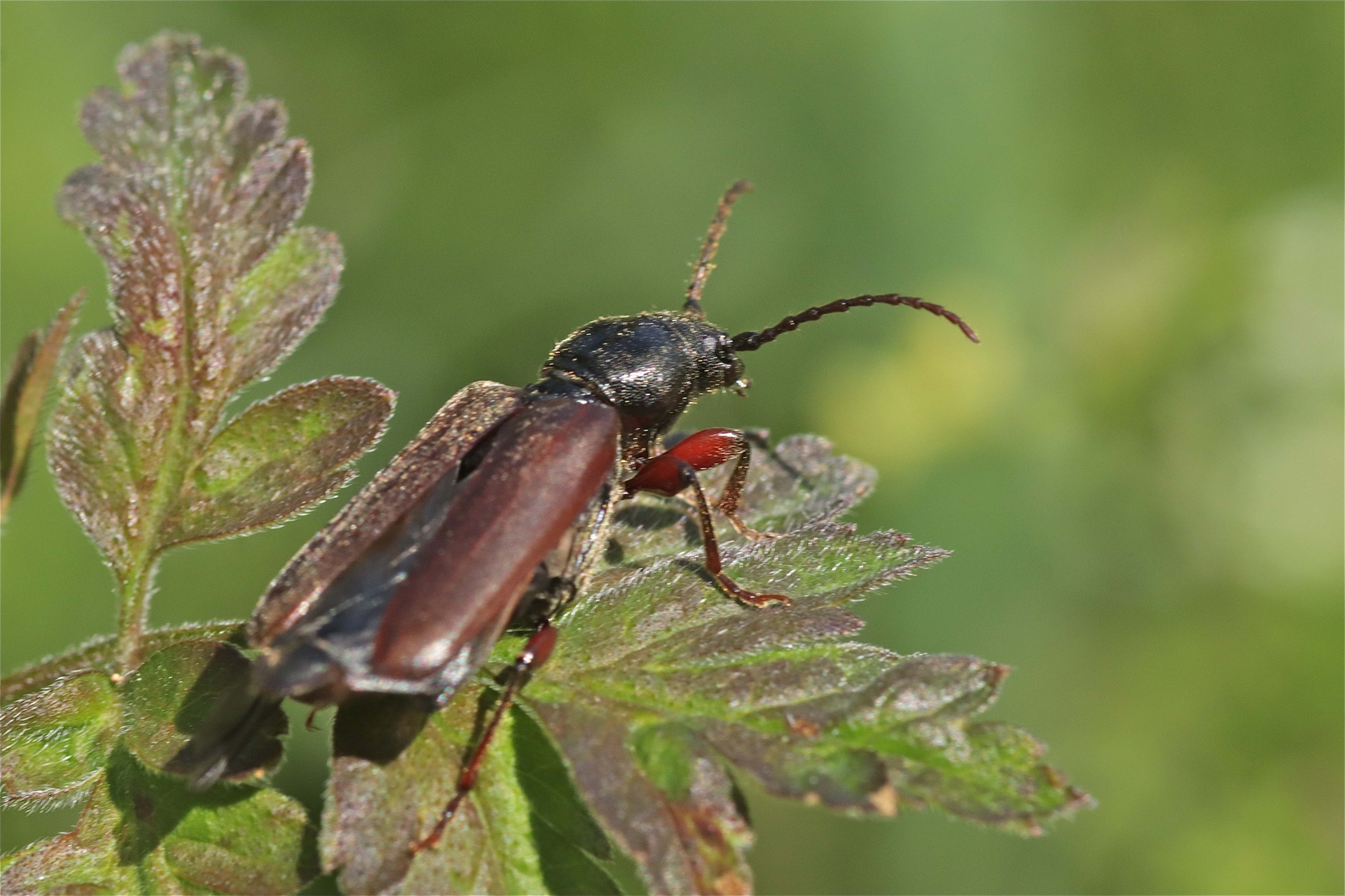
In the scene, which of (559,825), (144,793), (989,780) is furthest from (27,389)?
(989,780)

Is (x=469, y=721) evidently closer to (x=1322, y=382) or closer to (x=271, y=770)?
(x=271, y=770)

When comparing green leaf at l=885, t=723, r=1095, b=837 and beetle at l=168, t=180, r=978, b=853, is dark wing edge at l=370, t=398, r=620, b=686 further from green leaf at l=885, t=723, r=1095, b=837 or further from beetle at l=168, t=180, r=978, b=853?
green leaf at l=885, t=723, r=1095, b=837

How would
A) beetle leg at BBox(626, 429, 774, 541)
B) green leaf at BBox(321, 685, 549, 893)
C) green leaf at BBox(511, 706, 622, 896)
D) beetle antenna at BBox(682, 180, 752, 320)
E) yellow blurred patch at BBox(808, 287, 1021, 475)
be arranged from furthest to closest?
1. yellow blurred patch at BBox(808, 287, 1021, 475)
2. beetle antenna at BBox(682, 180, 752, 320)
3. beetle leg at BBox(626, 429, 774, 541)
4. green leaf at BBox(511, 706, 622, 896)
5. green leaf at BBox(321, 685, 549, 893)

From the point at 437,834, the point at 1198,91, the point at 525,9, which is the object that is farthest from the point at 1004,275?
the point at 437,834

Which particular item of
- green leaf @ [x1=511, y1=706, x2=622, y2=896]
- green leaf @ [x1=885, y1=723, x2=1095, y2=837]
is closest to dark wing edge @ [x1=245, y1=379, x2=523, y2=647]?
green leaf @ [x1=511, y1=706, x2=622, y2=896]

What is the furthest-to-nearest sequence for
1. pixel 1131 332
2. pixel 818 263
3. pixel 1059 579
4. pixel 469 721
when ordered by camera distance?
1. pixel 818 263
2. pixel 1131 332
3. pixel 1059 579
4. pixel 469 721

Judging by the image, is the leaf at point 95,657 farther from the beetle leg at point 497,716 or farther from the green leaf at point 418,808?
the beetle leg at point 497,716
